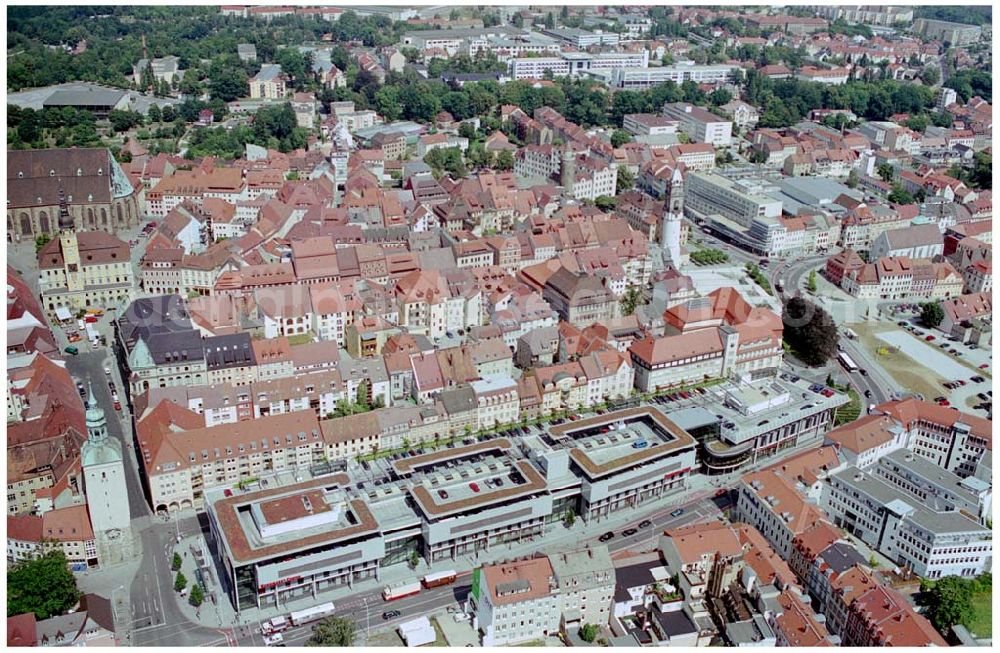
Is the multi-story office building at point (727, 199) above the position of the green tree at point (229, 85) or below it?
below

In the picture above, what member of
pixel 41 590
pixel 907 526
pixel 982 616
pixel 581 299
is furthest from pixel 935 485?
pixel 41 590

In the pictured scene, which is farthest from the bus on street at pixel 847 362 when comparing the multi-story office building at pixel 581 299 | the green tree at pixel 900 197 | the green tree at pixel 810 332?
the green tree at pixel 900 197

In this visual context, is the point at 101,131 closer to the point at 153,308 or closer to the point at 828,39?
the point at 153,308

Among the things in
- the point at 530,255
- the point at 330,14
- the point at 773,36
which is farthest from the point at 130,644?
the point at 773,36

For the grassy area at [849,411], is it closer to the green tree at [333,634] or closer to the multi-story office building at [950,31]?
the green tree at [333,634]

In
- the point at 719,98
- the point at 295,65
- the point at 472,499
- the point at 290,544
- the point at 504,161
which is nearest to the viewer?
the point at 290,544

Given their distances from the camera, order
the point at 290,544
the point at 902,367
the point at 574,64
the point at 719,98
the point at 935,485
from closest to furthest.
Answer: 1. the point at 290,544
2. the point at 935,485
3. the point at 902,367
4. the point at 719,98
5. the point at 574,64

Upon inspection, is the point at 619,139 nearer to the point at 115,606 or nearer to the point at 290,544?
the point at 290,544
